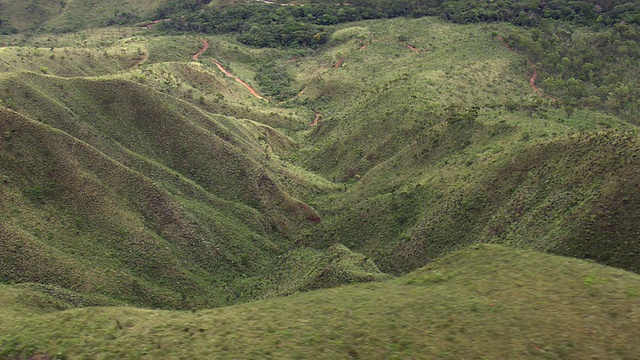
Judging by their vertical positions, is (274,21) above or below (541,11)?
above

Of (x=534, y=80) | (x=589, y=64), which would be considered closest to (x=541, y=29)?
(x=589, y=64)

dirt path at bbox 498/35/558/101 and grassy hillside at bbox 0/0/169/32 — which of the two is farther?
grassy hillside at bbox 0/0/169/32

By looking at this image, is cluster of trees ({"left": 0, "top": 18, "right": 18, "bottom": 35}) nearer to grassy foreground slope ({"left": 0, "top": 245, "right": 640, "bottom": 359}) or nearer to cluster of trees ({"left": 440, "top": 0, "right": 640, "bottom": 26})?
cluster of trees ({"left": 440, "top": 0, "right": 640, "bottom": 26})

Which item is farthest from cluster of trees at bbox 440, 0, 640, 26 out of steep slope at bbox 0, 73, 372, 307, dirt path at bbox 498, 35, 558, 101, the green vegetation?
steep slope at bbox 0, 73, 372, 307

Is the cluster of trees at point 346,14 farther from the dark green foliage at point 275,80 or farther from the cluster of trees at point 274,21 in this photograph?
the dark green foliage at point 275,80

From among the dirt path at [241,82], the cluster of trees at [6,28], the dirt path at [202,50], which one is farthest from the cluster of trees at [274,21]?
the cluster of trees at [6,28]

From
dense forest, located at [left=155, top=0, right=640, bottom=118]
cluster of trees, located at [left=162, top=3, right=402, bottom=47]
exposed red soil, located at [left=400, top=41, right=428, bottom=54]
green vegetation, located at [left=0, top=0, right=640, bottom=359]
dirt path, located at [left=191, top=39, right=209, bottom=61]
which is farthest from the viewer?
cluster of trees, located at [left=162, top=3, right=402, bottom=47]

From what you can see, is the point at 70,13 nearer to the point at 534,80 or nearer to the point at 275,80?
the point at 275,80
